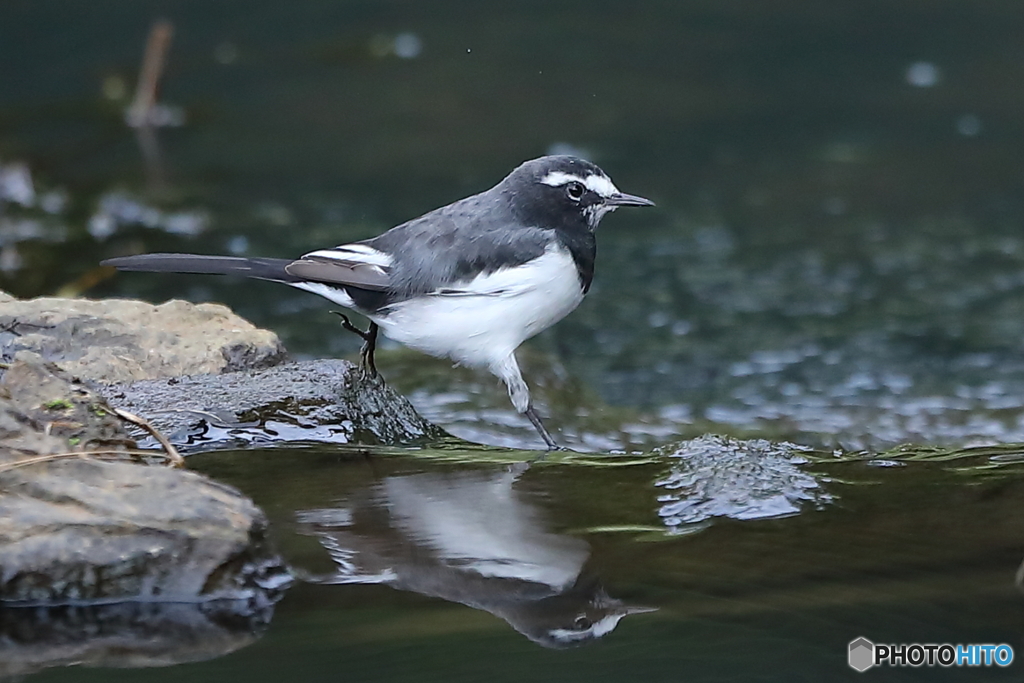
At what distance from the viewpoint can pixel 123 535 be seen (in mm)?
3416

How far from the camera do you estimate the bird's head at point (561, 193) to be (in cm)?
507

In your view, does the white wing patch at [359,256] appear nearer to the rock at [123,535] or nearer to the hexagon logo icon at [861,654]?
the rock at [123,535]

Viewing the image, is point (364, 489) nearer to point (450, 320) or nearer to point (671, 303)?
point (450, 320)

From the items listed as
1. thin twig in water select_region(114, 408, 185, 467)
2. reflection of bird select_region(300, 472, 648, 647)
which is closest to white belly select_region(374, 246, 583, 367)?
reflection of bird select_region(300, 472, 648, 647)

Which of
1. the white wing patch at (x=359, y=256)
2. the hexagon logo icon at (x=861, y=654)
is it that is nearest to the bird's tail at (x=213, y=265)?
the white wing patch at (x=359, y=256)

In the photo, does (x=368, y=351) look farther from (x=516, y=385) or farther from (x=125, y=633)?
(x=125, y=633)

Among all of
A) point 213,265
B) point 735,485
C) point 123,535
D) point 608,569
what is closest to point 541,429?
point 735,485

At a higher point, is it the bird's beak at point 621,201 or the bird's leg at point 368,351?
the bird's beak at point 621,201

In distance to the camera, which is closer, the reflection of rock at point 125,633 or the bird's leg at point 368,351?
the reflection of rock at point 125,633

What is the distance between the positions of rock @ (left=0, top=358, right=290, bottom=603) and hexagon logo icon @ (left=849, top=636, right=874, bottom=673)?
1.46 meters

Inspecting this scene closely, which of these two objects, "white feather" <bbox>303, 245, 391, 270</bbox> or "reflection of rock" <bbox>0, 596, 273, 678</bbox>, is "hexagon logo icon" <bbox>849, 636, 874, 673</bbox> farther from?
"white feather" <bbox>303, 245, 391, 270</bbox>

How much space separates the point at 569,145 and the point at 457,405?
14.9ft

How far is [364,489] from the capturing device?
417 centimetres

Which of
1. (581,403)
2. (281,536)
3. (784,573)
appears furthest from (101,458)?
(581,403)
